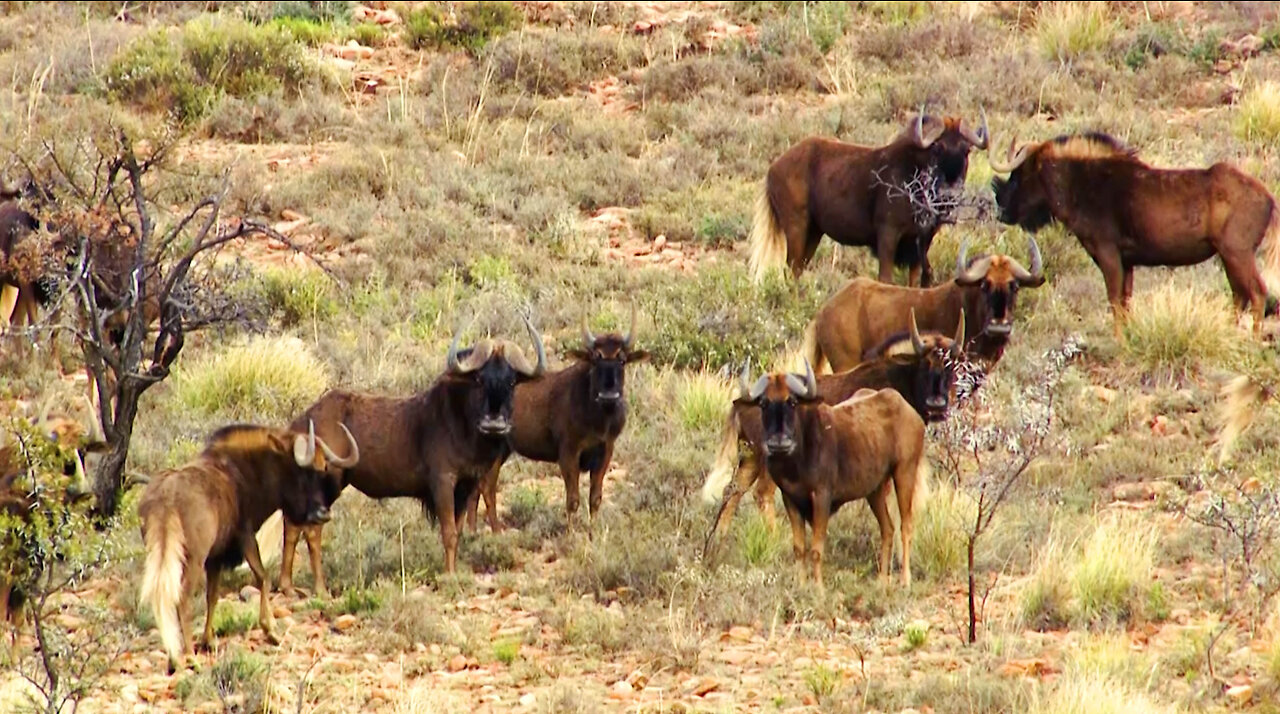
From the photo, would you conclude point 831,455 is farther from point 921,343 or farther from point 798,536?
point 921,343

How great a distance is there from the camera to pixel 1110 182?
59.8ft

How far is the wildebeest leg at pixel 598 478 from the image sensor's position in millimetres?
14609

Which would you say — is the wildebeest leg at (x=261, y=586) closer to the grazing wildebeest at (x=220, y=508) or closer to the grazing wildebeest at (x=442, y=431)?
the grazing wildebeest at (x=220, y=508)

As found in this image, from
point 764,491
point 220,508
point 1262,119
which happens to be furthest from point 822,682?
point 1262,119

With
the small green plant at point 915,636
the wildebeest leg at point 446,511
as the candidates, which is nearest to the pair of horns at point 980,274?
the small green plant at point 915,636

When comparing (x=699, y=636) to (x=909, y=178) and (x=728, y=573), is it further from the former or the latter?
(x=909, y=178)

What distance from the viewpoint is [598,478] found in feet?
48.4

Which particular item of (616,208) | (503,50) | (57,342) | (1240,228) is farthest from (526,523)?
(503,50)

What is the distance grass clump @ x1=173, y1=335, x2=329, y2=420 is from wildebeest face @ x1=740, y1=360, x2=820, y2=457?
4.67 metres

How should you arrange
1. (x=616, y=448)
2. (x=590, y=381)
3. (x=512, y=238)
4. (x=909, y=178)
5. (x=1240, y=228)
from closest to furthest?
1. (x=590, y=381)
2. (x=616, y=448)
3. (x=1240, y=228)
4. (x=909, y=178)
5. (x=512, y=238)

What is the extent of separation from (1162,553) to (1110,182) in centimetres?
523

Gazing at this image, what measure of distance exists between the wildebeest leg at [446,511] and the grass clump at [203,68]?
11855 mm

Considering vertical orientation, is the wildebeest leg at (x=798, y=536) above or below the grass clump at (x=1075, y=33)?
below

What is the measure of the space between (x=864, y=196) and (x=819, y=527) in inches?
243
